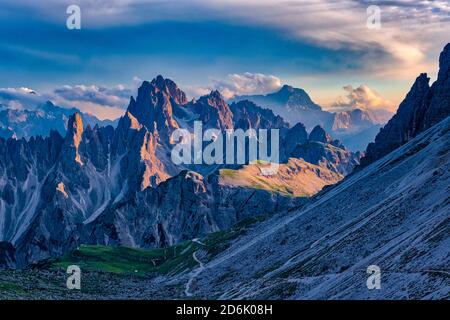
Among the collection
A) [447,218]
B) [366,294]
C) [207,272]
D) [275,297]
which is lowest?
[207,272]

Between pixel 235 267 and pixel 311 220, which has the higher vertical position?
pixel 311 220

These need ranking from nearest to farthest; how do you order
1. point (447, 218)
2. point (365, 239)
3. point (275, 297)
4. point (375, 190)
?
point (447, 218), point (275, 297), point (365, 239), point (375, 190)

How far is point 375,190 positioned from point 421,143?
27.2 metres

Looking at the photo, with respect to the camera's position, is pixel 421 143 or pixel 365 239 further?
pixel 421 143

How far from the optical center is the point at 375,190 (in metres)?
143

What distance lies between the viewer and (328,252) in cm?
10719

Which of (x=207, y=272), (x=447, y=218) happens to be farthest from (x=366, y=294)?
(x=207, y=272)

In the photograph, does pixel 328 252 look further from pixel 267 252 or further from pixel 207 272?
pixel 207 272
